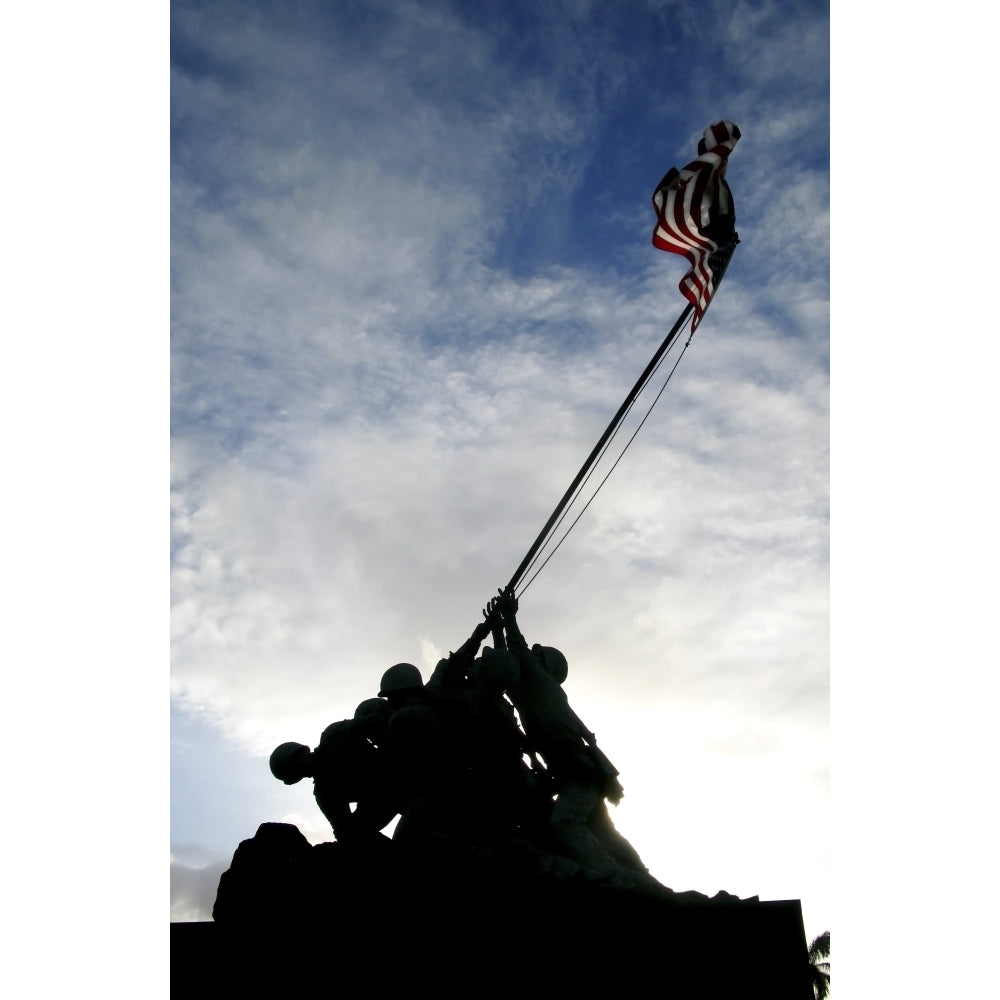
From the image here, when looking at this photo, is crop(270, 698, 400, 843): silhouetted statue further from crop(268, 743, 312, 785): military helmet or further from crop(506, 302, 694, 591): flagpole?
crop(506, 302, 694, 591): flagpole

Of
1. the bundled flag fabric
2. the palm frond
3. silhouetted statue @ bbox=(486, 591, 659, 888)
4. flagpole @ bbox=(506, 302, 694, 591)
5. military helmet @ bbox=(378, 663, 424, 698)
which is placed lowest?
the palm frond

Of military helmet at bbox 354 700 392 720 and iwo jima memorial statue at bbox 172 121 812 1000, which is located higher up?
military helmet at bbox 354 700 392 720

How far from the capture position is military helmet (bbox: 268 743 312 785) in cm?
755

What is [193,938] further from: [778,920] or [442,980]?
[778,920]

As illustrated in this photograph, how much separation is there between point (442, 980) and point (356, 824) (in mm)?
2267

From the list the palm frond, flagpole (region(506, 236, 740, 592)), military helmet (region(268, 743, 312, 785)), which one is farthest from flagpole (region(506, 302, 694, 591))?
the palm frond

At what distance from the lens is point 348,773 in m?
7.50

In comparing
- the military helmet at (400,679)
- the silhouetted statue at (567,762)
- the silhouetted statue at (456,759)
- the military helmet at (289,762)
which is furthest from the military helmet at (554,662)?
the military helmet at (289,762)

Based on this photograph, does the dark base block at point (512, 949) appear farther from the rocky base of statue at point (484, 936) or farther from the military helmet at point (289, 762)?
the military helmet at point (289, 762)

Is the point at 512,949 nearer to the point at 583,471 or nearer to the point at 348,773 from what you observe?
the point at 348,773

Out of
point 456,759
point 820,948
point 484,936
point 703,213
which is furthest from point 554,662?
point 820,948

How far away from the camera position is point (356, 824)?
764 cm

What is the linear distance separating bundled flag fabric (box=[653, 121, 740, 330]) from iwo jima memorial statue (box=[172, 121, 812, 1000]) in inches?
141

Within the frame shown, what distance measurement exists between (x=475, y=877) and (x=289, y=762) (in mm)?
2222
